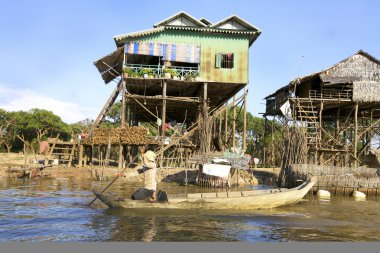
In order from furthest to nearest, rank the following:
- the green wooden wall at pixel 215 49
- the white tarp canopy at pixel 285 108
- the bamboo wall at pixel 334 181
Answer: the white tarp canopy at pixel 285 108
the green wooden wall at pixel 215 49
the bamboo wall at pixel 334 181

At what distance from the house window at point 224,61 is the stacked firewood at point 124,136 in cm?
591

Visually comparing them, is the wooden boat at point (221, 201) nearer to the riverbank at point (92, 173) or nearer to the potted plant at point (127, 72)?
the riverbank at point (92, 173)

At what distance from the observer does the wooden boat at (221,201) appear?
954 cm

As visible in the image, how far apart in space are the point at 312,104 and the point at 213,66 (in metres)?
7.48

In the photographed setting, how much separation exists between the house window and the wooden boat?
35.8 feet

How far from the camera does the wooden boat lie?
9.54 metres

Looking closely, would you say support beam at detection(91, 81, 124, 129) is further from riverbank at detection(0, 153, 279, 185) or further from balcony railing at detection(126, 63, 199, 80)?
riverbank at detection(0, 153, 279, 185)

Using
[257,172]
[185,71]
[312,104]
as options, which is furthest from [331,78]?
[185,71]

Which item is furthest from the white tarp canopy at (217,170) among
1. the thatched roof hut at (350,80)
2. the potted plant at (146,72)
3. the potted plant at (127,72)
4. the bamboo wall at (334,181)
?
the thatched roof hut at (350,80)

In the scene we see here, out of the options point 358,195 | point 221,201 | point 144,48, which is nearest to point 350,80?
point 358,195

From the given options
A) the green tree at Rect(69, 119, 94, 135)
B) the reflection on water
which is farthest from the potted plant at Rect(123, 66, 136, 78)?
the green tree at Rect(69, 119, 94, 135)

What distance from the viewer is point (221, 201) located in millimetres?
10234

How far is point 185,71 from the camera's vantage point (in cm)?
2075

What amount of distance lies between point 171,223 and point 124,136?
11.1 m
